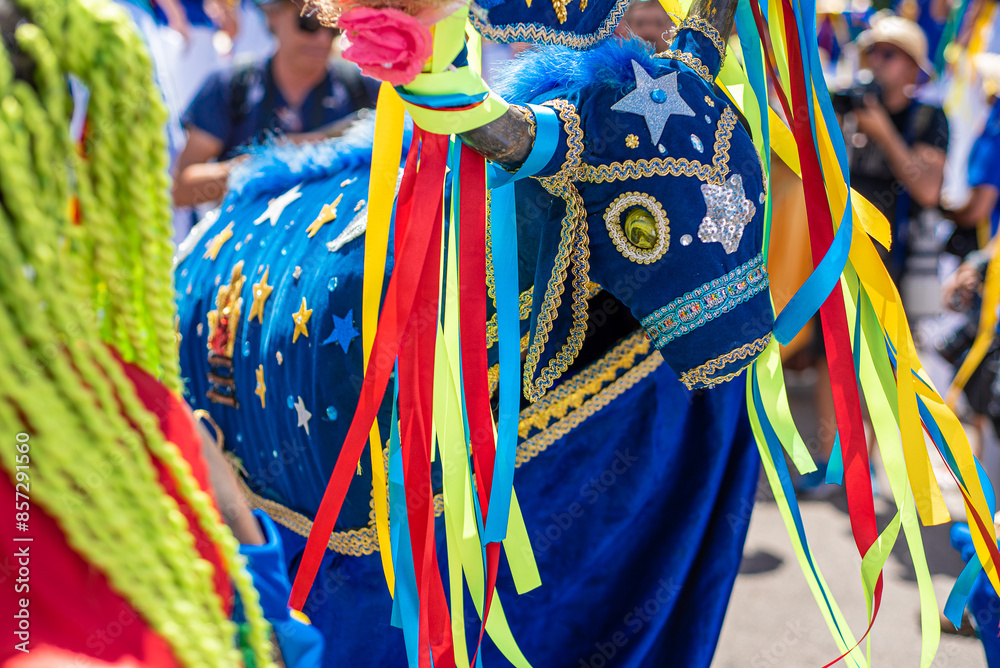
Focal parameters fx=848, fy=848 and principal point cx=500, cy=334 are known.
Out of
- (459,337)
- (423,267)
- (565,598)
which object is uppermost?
(423,267)

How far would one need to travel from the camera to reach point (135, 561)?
65 centimetres

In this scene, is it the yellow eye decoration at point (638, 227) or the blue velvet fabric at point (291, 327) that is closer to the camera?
the yellow eye decoration at point (638, 227)

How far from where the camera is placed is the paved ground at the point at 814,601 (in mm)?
2236

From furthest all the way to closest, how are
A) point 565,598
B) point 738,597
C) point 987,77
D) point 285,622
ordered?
point 987,77 < point 738,597 < point 565,598 < point 285,622

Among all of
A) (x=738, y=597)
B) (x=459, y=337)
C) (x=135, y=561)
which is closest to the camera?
(x=135, y=561)

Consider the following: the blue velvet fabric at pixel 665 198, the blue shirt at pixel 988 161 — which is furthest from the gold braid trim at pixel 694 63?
the blue shirt at pixel 988 161

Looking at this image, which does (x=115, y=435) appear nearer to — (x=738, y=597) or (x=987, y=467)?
(x=738, y=597)

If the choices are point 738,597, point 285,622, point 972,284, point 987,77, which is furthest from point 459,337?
point 987,77

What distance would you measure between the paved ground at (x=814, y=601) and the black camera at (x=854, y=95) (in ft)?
4.98

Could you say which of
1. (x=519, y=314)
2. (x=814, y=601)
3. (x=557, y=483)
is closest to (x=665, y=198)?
(x=519, y=314)

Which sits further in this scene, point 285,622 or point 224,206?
point 224,206

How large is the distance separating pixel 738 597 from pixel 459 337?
1.85 m

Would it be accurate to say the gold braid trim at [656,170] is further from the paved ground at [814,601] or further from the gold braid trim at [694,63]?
the paved ground at [814,601]

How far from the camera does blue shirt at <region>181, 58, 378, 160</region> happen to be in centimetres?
271
